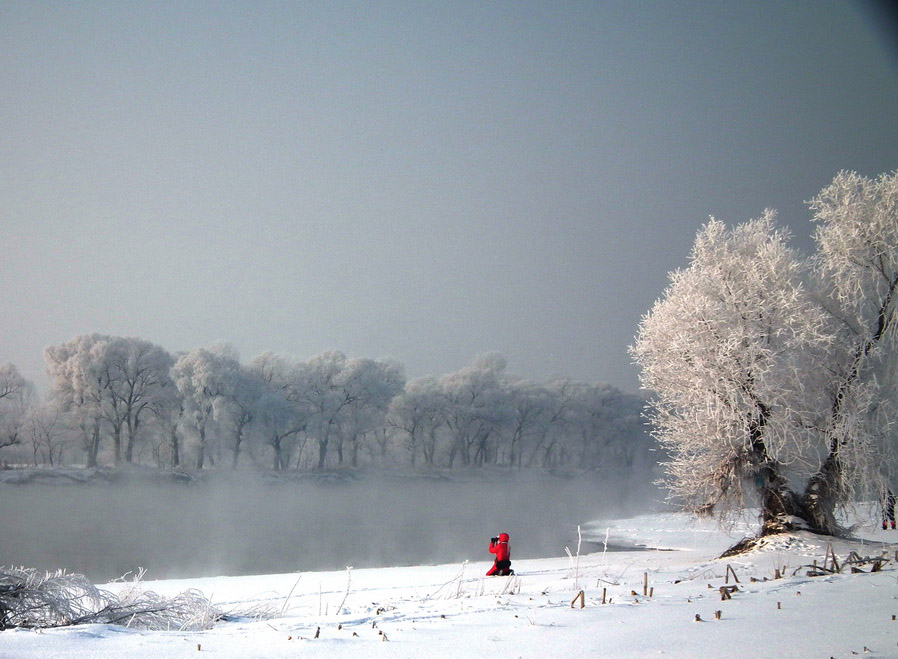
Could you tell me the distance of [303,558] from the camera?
2328cm

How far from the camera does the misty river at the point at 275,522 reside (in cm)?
2300

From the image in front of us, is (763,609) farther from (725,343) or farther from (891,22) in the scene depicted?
(891,22)

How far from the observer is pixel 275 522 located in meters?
34.8

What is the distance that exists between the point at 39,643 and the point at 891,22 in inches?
731

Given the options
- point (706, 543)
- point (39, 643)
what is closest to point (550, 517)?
point (706, 543)

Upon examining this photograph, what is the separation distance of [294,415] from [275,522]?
96.0 ft

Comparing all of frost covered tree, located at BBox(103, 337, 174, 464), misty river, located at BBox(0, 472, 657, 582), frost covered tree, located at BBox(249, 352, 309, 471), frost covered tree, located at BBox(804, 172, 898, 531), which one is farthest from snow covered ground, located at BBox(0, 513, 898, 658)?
frost covered tree, located at BBox(249, 352, 309, 471)

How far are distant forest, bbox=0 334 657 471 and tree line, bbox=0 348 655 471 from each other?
12 centimetres

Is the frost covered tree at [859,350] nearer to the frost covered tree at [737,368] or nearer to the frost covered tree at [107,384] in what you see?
the frost covered tree at [737,368]

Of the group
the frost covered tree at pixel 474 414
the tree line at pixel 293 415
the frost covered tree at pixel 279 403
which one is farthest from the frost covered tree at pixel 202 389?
the frost covered tree at pixel 474 414

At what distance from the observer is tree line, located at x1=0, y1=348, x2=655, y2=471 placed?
56.0 meters

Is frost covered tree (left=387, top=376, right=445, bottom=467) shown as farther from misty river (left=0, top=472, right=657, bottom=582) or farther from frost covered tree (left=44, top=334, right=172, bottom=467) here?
frost covered tree (left=44, top=334, right=172, bottom=467)

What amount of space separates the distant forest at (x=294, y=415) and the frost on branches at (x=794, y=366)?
162 ft

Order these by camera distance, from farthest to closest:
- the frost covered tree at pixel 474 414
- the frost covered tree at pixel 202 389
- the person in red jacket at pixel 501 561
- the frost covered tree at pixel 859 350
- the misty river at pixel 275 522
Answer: the frost covered tree at pixel 474 414 < the frost covered tree at pixel 202 389 < the misty river at pixel 275 522 < the frost covered tree at pixel 859 350 < the person in red jacket at pixel 501 561
